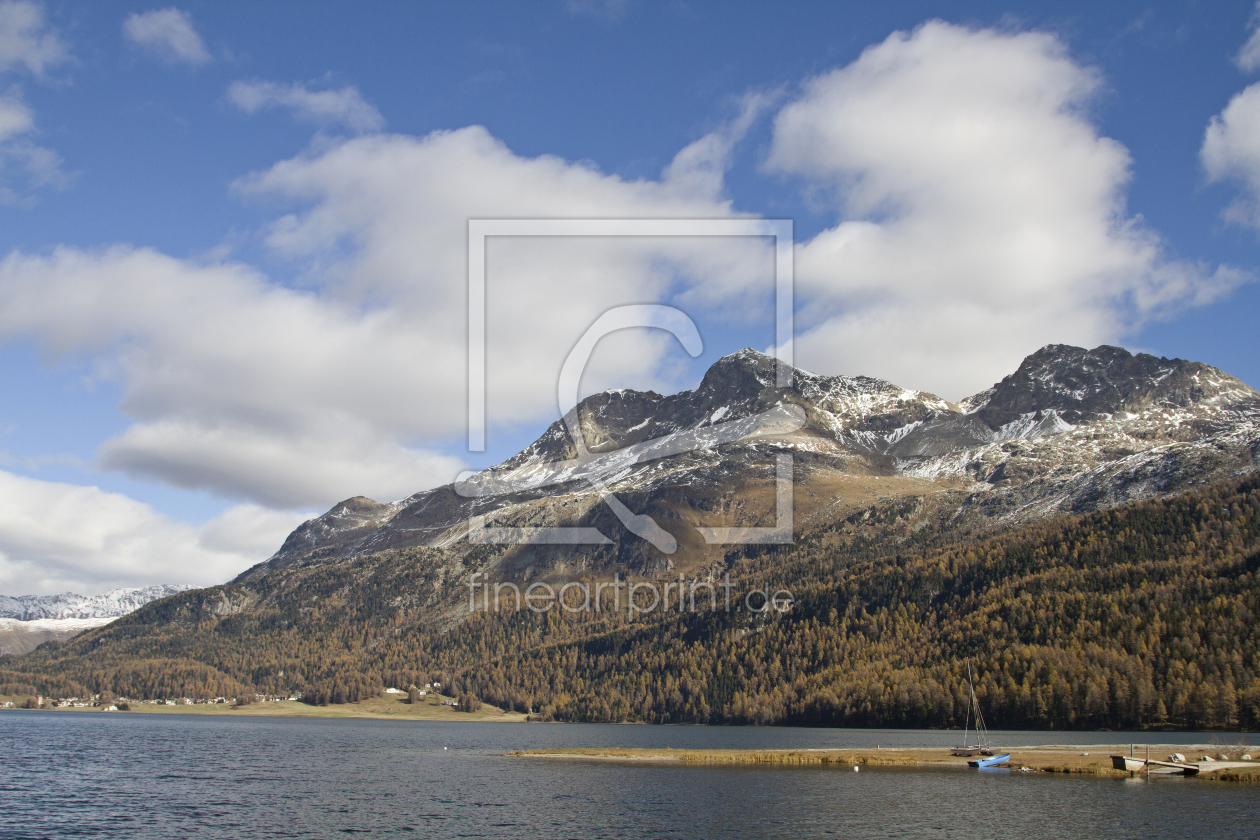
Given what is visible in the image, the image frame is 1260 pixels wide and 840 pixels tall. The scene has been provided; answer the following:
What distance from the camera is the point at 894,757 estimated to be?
160m

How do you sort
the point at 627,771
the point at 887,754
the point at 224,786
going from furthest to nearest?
1. the point at 887,754
2. the point at 627,771
3. the point at 224,786

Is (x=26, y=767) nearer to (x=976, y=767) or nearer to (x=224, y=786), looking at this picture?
(x=224, y=786)

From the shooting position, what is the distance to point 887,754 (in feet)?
542

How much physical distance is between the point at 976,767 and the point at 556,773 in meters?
67.4

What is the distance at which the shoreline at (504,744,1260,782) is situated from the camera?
457 ft

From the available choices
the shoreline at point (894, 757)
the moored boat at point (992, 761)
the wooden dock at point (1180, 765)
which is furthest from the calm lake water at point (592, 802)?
the shoreline at point (894, 757)

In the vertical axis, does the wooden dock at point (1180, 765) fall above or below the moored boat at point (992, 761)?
above

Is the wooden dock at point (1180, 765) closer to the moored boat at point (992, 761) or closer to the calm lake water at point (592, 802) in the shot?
the calm lake water at point (592, 802)

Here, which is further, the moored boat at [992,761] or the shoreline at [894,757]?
the moored boat at [992,761]

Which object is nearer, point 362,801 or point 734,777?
point 362,801

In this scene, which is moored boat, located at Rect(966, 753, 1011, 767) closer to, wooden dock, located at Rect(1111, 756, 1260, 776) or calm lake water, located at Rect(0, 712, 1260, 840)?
calm lake water, located at Rect(0, 712, 1260, 840)

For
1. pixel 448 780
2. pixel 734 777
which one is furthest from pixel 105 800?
pixel 734 777

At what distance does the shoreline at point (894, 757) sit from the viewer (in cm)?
13925

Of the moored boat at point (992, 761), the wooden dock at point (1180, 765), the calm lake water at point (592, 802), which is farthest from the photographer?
the moored boat at point (992, 761)
